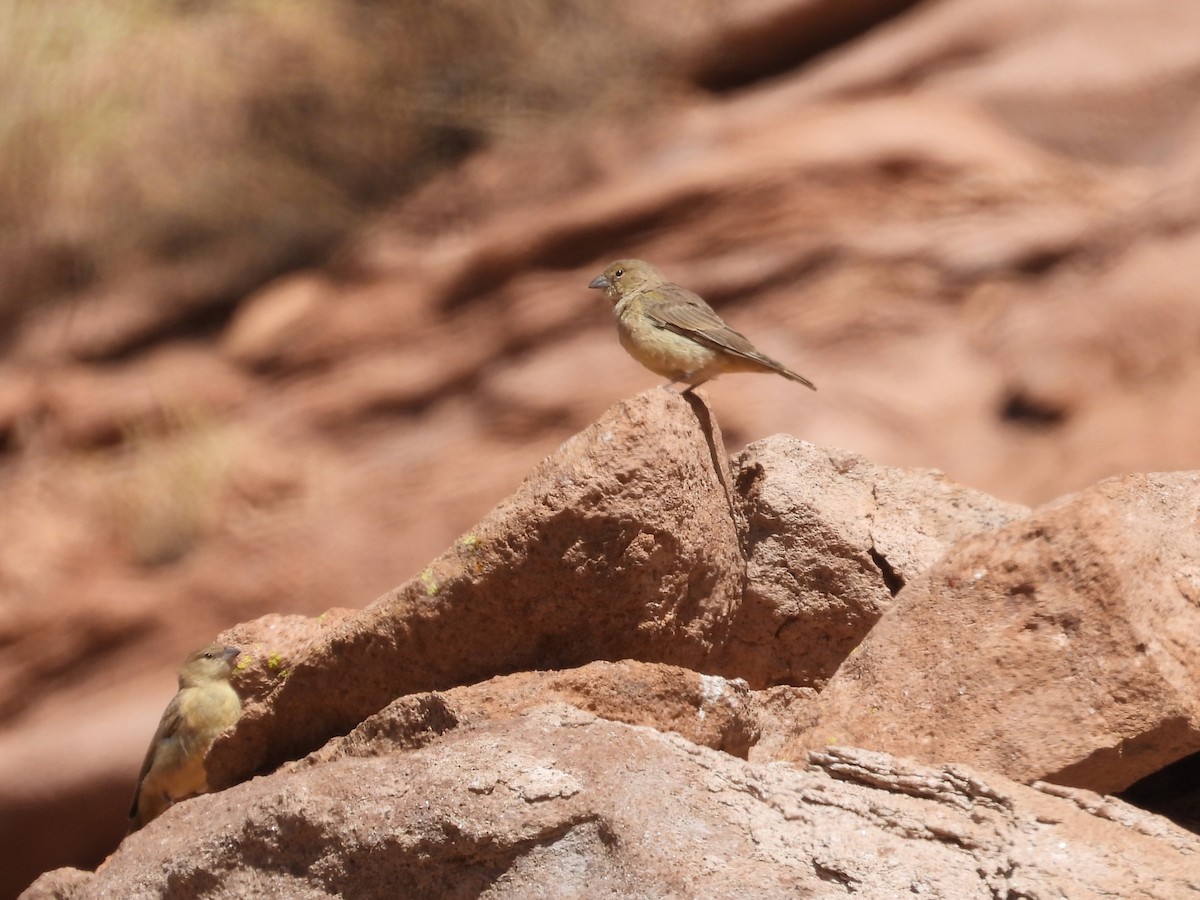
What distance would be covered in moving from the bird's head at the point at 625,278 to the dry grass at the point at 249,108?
518cm

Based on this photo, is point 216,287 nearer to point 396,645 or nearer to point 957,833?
point 396,645

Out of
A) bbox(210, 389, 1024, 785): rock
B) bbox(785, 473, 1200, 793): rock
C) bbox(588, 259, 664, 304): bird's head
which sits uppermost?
bbox(588, 259, 664, 304): bird's head

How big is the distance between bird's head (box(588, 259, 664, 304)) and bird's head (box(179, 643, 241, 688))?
2.29 metres

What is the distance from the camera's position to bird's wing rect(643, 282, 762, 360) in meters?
5.78

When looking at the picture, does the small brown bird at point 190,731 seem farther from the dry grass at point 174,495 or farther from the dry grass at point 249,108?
the dry grass at point 249,108

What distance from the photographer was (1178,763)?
13.0 feet

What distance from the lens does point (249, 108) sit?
1311 centimetres

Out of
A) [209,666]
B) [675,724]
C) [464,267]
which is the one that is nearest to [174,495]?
[464,267]

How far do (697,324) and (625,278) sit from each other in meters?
0.93

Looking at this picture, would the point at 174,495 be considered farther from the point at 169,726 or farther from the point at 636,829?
the point at 636,829

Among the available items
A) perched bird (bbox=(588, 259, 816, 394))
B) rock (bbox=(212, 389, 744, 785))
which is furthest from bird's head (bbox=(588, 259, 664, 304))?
rock (bbox=(212, 389, 744, 785))

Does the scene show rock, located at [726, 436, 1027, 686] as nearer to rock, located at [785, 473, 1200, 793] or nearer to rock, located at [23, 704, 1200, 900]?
rock, located at [785, 473, 1200, 793]

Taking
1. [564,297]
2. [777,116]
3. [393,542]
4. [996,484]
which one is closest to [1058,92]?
[777,116]

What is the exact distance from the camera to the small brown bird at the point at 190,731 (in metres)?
5.26
